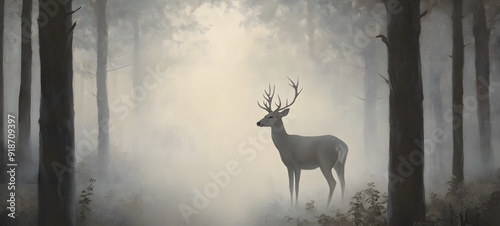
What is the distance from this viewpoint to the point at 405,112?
4.37 meters

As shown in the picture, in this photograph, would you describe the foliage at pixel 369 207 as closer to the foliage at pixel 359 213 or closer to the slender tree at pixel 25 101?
the foliage at pixel 359 213

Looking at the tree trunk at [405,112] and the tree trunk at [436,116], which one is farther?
the tree trunk at [436,116]

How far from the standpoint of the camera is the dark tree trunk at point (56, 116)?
434 centimetres

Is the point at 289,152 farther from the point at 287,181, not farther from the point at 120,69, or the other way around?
the point at 120,69

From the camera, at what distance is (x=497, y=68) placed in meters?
4.74

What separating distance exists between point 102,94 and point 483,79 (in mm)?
3380

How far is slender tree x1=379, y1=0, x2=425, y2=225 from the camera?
4.35 meters

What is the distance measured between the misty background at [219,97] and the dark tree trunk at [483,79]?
543 mm

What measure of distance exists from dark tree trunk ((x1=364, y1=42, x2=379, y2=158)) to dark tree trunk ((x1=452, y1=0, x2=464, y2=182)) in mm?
749

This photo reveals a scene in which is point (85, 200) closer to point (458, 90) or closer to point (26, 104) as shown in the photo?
point (26, 104)

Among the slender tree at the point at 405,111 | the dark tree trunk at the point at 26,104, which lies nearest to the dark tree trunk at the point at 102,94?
the dark tree trunk at the point at 26,104

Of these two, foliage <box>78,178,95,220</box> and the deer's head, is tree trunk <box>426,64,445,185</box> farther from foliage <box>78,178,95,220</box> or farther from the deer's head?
foliage <box>78,178,95,220</box>

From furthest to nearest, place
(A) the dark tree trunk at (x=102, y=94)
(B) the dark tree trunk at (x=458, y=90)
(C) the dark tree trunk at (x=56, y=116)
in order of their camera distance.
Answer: (B) the dark tree trunk at (x=458, y=90) → (A) the dark tree trunk at (x=102, y=94) → (C) the dark tree trunk at (x=56, y=116)

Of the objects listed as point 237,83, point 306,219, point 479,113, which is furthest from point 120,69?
point 479,113
